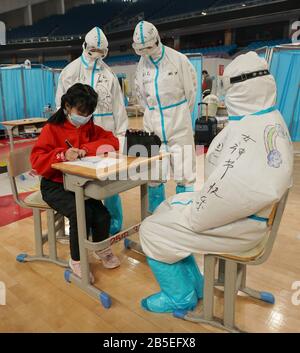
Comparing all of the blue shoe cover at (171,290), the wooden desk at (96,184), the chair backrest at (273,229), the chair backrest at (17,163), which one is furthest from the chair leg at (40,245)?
the chair backrest at (273,229)

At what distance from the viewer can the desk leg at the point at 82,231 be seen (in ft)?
5.49

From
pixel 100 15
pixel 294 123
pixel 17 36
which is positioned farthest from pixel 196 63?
pixel 17 36

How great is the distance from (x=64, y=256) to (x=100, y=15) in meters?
17.8

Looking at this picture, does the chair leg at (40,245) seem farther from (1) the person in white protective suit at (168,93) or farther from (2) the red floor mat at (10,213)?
(1) the person in white protective suit at (168,93)

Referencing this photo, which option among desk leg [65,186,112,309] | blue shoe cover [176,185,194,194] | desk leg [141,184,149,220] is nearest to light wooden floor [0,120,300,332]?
desk leg [65,186,112,309]

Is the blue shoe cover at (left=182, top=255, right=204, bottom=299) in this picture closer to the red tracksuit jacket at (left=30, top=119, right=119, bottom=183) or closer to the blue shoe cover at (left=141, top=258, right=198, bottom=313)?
the blue shoe cover at (left=141, top=258, right=198, bottom=313)

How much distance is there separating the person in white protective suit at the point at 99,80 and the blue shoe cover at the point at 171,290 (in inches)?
37.2

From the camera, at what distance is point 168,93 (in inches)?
92.4

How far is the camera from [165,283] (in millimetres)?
1575

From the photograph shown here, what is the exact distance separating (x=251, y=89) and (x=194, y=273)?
930mm

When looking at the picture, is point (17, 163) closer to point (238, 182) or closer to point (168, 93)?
point (168, 93)

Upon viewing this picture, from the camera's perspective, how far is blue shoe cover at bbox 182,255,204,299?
160 centimetres

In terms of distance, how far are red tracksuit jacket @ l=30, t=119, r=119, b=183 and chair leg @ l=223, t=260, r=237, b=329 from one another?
969 mm

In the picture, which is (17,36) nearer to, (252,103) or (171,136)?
(171,136)
